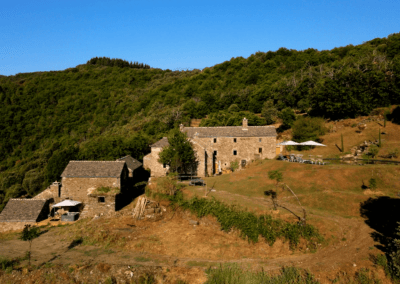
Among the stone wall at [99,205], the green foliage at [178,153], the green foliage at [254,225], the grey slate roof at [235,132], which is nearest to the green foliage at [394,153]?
the grey slate roof at [235,132]

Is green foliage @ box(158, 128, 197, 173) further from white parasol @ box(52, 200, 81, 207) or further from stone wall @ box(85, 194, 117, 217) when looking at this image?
white parasol @ box(52, 200, 81, 207)

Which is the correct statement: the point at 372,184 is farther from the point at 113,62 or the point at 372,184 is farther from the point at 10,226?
the point at 113,62

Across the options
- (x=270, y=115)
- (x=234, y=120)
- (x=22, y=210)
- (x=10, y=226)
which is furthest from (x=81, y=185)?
(x=270, y=115)

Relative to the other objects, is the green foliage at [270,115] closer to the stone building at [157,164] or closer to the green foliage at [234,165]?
the green foliage at [234,165]

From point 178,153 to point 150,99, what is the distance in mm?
82499

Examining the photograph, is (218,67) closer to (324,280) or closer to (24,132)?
(24,132)

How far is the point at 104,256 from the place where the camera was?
64.1 ft

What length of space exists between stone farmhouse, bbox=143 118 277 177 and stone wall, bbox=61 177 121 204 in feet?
36.3

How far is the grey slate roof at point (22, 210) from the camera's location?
96.2ft

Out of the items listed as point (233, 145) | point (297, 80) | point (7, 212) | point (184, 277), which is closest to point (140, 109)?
point (297, 80)

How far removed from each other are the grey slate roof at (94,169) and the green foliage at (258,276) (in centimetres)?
2194

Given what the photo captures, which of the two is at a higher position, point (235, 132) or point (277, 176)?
point (235, 132)

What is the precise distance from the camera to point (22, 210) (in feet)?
99.7

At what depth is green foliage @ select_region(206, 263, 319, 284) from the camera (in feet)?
46.2
